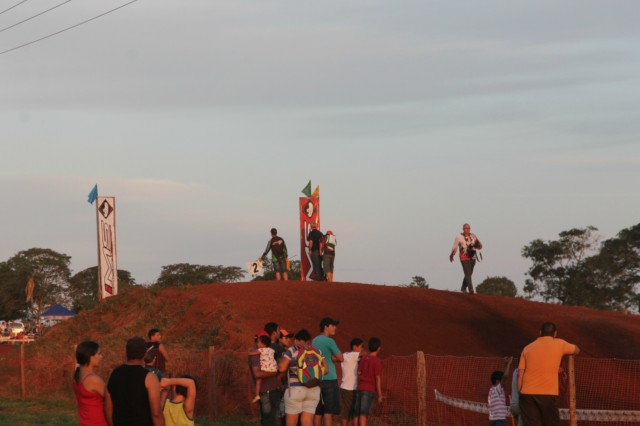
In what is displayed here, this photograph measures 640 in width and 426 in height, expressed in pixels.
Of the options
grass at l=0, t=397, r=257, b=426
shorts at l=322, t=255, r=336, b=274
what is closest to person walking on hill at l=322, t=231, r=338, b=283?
shorts at l=322, t=255, r=336, b=274

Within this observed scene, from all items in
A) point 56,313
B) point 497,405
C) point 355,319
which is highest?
point 56,313

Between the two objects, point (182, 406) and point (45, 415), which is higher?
point (182, 406)

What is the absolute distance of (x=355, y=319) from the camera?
105ft

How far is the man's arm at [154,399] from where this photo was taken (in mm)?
9547

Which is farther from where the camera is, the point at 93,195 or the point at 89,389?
the point at 93,195

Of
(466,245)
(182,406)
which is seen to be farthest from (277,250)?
(182,406)

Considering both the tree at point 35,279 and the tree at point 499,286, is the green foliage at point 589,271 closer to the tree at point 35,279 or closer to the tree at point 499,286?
the tree at point 499,286

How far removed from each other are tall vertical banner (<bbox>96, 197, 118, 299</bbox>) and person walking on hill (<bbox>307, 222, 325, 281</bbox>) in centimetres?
711

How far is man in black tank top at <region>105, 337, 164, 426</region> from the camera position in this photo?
956 centimetres

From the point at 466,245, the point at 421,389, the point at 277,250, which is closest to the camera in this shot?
the point at 421,389

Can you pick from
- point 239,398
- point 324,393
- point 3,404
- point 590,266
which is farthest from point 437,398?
point 590,266

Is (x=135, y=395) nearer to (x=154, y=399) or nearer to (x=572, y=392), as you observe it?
(x=154, y=399)

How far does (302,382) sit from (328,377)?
4.49 ft

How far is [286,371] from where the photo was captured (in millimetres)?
14609
